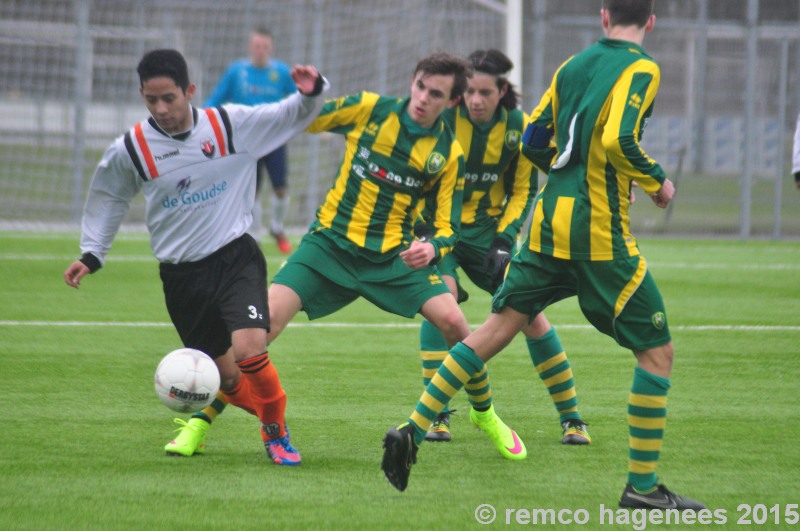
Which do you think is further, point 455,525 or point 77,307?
point 77,307

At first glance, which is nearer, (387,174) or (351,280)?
(351,280)

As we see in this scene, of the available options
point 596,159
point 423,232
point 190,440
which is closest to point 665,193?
point 596,159

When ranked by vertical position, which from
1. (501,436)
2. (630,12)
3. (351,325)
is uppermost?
(630,12)

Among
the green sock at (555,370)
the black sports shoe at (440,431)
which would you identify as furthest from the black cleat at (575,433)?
the black sports shoe at (440,431)

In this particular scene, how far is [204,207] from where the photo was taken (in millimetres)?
4844

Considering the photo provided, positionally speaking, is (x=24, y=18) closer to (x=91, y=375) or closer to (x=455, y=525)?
(x=91, y=375)

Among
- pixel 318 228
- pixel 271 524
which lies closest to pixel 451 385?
pixel 271 524

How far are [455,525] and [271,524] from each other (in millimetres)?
648

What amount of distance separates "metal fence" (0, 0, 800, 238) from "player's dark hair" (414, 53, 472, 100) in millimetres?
10903

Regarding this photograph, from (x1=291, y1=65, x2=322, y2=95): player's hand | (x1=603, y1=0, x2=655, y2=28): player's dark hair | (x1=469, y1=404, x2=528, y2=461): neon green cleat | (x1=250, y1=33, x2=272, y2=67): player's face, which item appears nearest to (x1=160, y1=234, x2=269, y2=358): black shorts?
(x1=291, y1=65, x2=322, y2=95): player's hand

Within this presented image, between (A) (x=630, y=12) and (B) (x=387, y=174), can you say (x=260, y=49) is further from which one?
(A) (x=630, y=12)

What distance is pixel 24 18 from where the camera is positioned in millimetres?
17156

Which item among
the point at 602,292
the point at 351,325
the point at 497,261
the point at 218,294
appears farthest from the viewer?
the point at 351,325

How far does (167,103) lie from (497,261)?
1826mm
